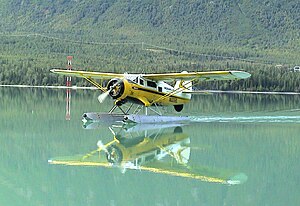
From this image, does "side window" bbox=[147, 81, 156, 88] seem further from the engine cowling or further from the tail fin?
the engine cowling

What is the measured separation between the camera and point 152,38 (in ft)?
421

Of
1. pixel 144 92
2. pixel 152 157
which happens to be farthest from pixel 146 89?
pixel 152 157

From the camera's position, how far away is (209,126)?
19219 mm

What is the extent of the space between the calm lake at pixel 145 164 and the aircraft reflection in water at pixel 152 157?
0.02m

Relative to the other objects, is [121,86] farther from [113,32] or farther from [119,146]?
[113,32]

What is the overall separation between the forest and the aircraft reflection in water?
46.9 meters

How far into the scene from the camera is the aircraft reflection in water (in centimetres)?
1120

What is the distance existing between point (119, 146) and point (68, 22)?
13543 centimetres

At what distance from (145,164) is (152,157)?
2.78 ft

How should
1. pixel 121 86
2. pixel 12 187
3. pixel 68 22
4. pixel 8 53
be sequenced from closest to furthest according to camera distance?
pixel 12 187
pixel 121 86
pixel 8 53
pixel 68 22

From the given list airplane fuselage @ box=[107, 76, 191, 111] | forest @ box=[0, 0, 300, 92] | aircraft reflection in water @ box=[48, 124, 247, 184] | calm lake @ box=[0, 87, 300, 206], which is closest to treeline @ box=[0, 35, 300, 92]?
forest @ box=[0, 0, 300, 92]

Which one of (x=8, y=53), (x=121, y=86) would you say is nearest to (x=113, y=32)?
(x=8, y=53)

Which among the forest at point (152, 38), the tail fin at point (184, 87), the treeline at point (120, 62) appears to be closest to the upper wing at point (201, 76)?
the tail fin at point (184, 87)

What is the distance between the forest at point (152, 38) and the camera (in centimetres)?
7531
